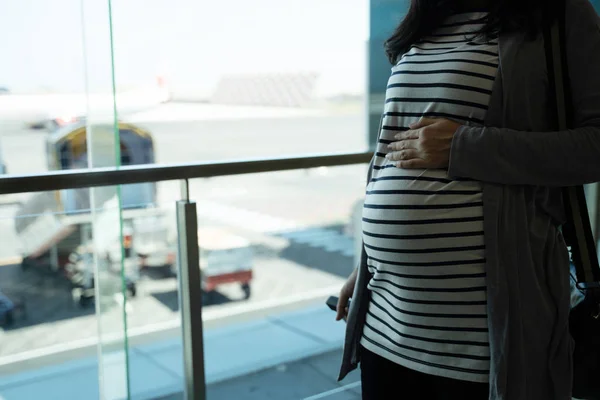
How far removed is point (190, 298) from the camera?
5.87ft

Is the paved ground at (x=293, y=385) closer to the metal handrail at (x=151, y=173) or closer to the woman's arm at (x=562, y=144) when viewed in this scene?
the metal handrail at (x=151, y=173)

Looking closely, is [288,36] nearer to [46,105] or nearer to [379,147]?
[46,105]

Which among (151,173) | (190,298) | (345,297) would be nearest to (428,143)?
(345,297)

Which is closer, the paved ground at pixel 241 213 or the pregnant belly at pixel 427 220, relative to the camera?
the pregnant belly at pixel 427 220

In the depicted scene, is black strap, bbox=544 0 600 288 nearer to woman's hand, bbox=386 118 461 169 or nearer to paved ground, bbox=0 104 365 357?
woman's hand, bbox=386 118 461 169

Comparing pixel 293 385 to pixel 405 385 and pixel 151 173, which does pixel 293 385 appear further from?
pixel 405 385

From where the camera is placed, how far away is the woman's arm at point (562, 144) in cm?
100

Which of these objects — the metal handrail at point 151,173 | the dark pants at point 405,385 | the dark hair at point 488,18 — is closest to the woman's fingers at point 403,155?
the dark hair at point 488,18

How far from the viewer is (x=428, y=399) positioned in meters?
1.12

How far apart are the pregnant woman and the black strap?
0.04 ft

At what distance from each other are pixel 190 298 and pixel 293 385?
2.34 ft

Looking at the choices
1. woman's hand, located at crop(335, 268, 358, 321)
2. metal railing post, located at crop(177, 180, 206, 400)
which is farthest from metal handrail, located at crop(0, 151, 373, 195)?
woman's hand, located at crop(335, 268, 358, 321)

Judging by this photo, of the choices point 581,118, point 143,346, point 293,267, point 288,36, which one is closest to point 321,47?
point 288,36

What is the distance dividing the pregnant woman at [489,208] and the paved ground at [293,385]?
1178 mm
